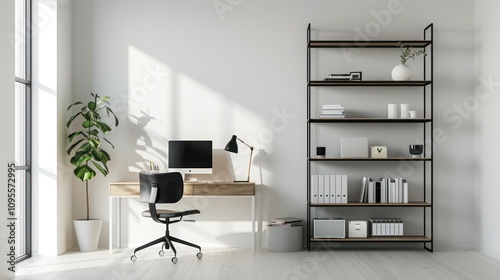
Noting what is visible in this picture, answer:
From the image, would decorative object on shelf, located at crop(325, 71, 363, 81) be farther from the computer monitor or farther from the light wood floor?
the light wood floor

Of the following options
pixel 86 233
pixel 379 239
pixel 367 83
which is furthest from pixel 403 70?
pixel 86 233

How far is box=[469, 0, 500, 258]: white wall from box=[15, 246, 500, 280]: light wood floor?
1.09 ft

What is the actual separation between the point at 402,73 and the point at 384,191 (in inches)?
49.0

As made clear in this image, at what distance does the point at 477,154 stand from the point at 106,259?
403 cm

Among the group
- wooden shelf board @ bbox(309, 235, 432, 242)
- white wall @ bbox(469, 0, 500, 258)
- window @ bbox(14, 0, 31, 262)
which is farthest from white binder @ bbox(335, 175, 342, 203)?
window @ bbox(14, 0, 31, 262)

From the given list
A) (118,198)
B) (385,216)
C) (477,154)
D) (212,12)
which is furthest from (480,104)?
(118,198)

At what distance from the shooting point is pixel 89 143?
19.9 feet

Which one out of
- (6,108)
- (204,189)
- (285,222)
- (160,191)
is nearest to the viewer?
(6,108)

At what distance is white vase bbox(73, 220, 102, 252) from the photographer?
6.14 metres

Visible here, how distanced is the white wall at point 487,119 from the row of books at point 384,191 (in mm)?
856

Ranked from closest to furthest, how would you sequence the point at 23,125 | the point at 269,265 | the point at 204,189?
the point at 269,265 → the point at 23,125 → the point at 204,189

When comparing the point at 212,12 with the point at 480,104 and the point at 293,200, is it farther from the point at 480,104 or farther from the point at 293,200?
the point at 480,104

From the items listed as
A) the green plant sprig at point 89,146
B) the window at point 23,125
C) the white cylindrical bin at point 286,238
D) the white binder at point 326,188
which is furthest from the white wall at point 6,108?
the white binder at point 326,188

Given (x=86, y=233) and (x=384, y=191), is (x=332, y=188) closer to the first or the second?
(x=384, y=191)
